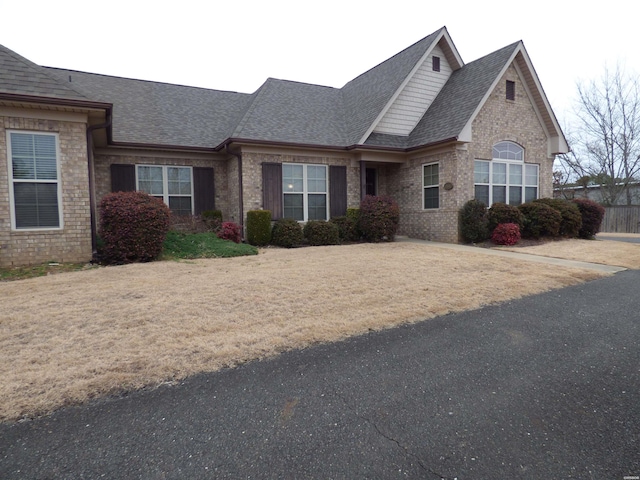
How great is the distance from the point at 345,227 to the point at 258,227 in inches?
127

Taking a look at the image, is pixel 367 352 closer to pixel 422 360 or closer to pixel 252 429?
pixel 422 360

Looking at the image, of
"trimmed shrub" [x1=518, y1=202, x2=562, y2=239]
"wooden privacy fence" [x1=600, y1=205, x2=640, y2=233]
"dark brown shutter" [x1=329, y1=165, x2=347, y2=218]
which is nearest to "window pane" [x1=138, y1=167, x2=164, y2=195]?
"dark brown shutter" [x1=329, y1=165, x2=347, y2=218]

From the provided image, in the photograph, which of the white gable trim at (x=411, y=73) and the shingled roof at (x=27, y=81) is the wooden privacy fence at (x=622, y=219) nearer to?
the white gable trim at (x=411, y=73)

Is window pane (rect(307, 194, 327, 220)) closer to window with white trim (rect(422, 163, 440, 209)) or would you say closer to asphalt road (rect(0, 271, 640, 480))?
window with white trim (rect(422, 163, 440, 209))

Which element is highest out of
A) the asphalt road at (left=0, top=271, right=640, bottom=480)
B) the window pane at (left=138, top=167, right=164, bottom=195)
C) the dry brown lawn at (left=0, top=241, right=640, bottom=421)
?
the window pane at (left=138, top=167, right=164, bottom=195)

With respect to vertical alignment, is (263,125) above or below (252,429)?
above

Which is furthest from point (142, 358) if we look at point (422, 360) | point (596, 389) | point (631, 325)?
point (631, 325)

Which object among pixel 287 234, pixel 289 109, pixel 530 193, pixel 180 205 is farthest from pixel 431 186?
pixel 180 205

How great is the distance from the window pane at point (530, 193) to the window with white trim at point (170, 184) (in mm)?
13475

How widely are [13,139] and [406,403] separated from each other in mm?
9996

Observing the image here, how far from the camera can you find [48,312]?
467cm

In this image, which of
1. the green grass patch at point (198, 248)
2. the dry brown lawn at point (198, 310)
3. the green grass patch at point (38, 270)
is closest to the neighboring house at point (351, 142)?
the green grass patch at point (198, 248)

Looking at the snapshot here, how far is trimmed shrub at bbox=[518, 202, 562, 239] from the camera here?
12703 millimetres

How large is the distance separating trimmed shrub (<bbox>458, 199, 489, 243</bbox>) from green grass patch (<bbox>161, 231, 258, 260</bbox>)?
7.41 meters
